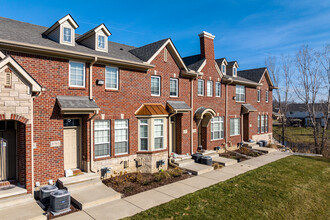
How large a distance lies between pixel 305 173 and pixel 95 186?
12521mm

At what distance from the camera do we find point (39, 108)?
909 centimetres

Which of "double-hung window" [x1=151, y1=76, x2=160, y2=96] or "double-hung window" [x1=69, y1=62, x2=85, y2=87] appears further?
"double-hung window" [x1=151, y1=76, x2=160, y2=96]

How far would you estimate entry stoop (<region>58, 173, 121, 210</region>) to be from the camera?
8.13 metres

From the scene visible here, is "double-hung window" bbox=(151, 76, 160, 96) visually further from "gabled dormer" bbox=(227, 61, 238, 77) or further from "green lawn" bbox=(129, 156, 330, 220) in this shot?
"gabled dormer" bbox=(227, 61, 238, 77)

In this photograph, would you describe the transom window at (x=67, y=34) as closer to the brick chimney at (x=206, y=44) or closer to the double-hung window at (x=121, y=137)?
the double-hung window at (x=121, y=137)

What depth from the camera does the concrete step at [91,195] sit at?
803cm

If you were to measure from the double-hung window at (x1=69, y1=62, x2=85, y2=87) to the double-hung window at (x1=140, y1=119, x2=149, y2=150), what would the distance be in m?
4.06

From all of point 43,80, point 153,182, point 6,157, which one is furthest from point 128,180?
point 43,80

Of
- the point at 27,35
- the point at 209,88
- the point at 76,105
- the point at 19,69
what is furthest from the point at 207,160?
the point at 27,35

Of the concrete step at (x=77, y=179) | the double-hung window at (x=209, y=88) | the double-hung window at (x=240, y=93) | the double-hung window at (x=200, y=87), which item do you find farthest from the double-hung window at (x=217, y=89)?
the concrete step at (x=77, y=179)

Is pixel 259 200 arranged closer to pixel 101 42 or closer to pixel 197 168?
pixel 197 168

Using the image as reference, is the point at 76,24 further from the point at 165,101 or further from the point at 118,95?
the point at 165,101

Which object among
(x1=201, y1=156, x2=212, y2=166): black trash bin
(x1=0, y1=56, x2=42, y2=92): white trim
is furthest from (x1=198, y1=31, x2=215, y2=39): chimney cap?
(x1=0, y1=56, x2=42, y2=92): white trim

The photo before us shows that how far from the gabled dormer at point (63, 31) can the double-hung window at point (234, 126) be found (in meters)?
15.1
